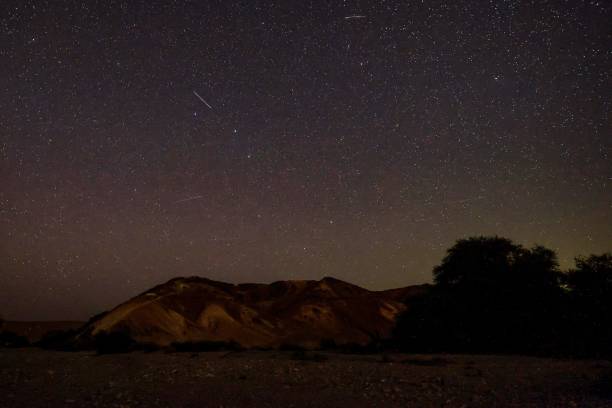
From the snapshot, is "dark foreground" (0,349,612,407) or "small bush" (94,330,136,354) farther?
"small bush" (94,330,136,354)

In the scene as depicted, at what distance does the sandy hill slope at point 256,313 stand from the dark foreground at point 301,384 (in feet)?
56.4

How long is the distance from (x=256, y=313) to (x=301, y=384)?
34738mm

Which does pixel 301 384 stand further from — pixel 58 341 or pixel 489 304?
pixel 58 341

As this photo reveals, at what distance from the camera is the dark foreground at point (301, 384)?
9.92 m

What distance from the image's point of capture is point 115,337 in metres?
25.2

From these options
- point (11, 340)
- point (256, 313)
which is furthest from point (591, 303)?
point (11, 340)

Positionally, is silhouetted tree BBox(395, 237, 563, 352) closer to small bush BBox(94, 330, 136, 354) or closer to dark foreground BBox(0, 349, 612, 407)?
dark foreground BBox(0, 349, 612, 407)

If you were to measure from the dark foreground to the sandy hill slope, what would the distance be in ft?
56.4

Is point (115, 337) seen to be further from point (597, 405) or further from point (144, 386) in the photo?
point (597, 405)

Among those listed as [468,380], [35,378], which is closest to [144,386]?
[35,378]

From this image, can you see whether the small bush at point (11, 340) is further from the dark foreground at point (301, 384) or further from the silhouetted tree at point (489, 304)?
the silhouetted tree at point (489, 304)

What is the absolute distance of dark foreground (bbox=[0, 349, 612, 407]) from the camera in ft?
32.6

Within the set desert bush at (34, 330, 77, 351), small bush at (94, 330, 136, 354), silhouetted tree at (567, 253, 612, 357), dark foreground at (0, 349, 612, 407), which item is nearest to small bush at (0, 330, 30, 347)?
desert bush at (34, 330, 77, 351)

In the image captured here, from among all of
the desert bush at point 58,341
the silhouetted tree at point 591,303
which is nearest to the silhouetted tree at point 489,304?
the silhouetted tree at point 591,303
